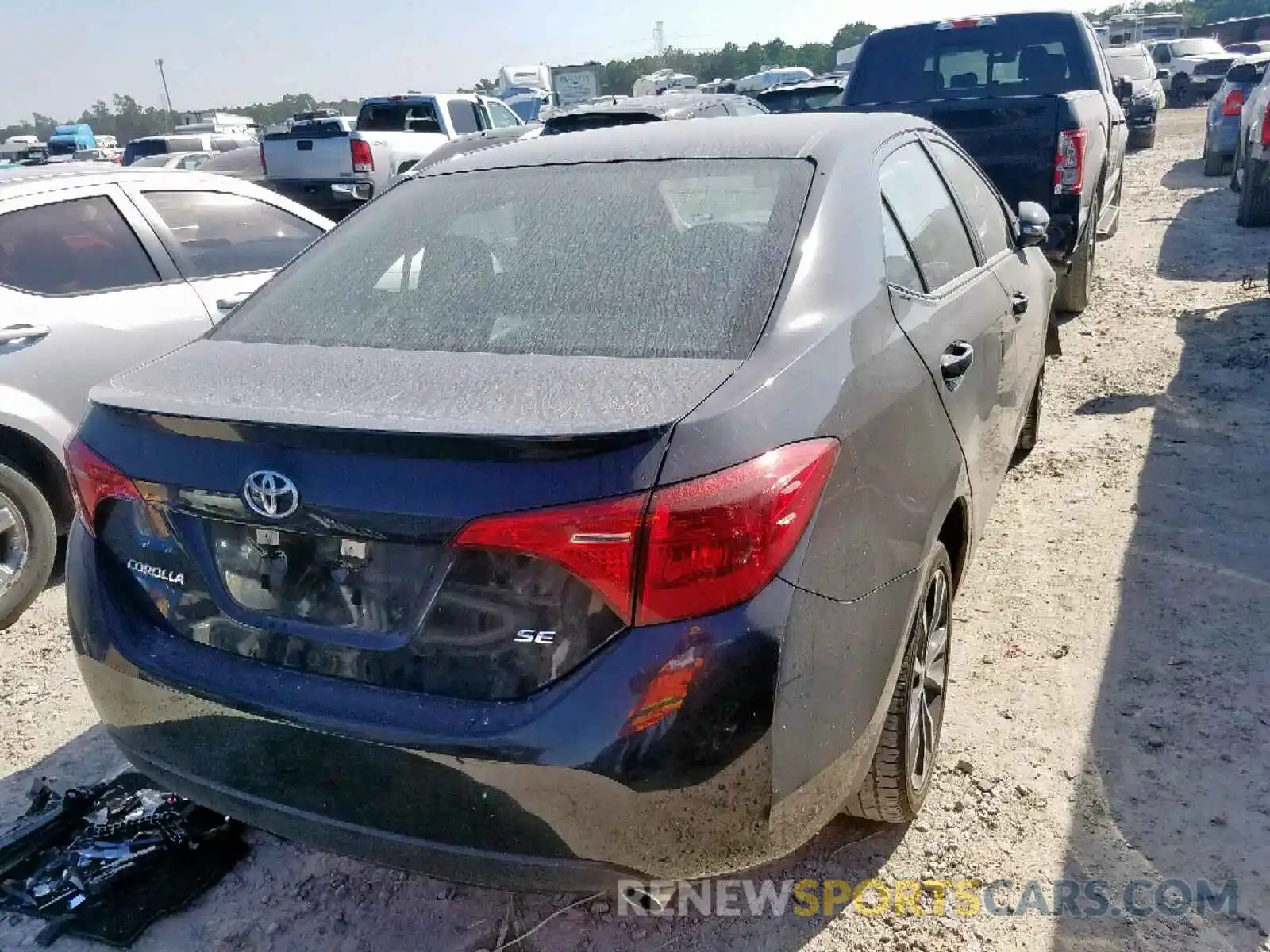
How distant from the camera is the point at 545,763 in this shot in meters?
1.79

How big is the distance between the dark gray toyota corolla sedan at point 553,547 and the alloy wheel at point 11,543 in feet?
6.39

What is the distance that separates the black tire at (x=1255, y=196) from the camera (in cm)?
984

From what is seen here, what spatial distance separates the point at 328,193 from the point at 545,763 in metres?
12.3

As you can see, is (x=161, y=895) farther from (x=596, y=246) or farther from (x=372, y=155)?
(x=372, y=155)

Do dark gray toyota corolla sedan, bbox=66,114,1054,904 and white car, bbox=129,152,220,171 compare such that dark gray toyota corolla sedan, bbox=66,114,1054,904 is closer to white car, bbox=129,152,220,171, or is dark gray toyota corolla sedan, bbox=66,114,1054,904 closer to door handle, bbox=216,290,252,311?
door handle, bbox=216,290,252,311

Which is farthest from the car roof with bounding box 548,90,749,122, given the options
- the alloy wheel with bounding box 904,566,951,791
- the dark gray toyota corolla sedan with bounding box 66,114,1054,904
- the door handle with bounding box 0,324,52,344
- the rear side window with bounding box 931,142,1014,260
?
the alloy wheel with bounding box 904,566,951,791

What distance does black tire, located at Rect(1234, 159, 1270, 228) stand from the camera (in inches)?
387

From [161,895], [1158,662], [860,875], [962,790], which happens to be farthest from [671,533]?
[1158,662]

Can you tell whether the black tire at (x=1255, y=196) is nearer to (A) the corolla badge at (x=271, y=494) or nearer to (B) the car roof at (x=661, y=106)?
(B) the car roof at (x=661, y=106)

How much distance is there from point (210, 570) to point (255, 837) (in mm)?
1069

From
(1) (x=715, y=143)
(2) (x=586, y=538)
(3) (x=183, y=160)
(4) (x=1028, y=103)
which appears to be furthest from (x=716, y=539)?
(3) (x=183, y=160)

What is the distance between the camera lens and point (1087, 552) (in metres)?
4.12

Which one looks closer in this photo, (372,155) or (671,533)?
(671,533)

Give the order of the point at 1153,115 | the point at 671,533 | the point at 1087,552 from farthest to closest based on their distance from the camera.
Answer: the point at 1153,115 < the point at 1087,552 < the point at 671,533
